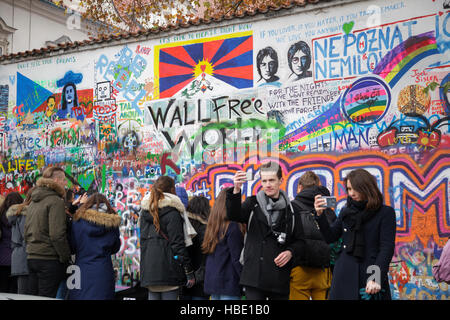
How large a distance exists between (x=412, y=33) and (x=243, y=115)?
3.34m

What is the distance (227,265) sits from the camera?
5691mm

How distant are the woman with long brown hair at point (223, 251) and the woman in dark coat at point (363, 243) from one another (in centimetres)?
117

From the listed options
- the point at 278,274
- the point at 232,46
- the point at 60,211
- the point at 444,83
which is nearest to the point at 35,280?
the point at 60,211

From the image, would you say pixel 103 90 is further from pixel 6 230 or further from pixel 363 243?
pixel 363 243

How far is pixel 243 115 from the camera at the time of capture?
9.84 metres

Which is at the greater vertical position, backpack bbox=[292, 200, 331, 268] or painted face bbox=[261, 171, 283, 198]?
painted face bbox=[261, 171, 283, 198]

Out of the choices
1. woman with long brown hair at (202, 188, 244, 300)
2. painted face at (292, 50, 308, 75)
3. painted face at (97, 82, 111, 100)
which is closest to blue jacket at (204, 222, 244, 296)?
woman with long brown hair at (202, 188, 244, 300)

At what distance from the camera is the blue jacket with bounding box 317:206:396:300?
4.51 metres

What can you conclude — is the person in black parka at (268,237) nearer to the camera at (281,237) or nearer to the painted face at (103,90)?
the camera at (281,237)

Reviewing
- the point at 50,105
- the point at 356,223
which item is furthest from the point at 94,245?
the point at 50,105

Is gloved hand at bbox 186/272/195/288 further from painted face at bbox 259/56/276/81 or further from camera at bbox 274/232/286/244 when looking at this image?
painted face at bbox 259/56/276/81

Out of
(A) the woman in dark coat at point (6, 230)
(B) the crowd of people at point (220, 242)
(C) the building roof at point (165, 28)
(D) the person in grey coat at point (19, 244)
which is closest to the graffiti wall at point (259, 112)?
(C) the building roof at point (165, 28)

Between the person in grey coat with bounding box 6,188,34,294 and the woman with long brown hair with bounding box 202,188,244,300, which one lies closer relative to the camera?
the woman with long brown hair with bounding box 202,188,244,300

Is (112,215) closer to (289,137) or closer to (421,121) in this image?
(289,137)
